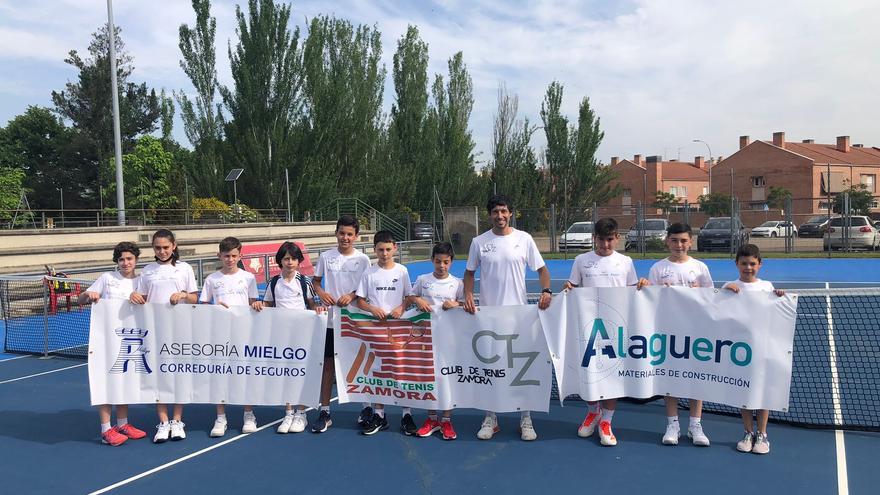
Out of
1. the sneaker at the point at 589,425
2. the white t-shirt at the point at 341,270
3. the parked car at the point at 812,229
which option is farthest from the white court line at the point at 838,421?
the parked car at the point at 812,229

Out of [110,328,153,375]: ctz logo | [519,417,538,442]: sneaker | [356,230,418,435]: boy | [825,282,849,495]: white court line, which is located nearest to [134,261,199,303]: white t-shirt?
[110,328,153,375]: ctz logo

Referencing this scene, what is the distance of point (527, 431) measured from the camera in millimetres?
5668

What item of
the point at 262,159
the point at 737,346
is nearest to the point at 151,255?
the point at 262,159

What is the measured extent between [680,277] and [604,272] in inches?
26.1

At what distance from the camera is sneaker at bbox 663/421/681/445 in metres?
5.43

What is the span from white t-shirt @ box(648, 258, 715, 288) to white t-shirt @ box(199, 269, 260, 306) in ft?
12.5

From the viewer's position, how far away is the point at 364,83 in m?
39.9

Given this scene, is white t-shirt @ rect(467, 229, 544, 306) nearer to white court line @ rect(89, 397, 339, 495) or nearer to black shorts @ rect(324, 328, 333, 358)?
black shorts @ rect(324, 328, 333, 358)

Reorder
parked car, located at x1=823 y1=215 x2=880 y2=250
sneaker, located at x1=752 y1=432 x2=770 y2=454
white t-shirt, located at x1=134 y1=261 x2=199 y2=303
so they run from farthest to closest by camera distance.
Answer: parked car, located at x1=823 y1=215 x2=880 y2=250 < white t-shirt, located at x1=134 y1=261 x2=199 y2=303 < sneaker, located at x1=752 y1=432 x2=770 y2=454

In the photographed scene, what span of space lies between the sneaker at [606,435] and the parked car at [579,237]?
23996mm

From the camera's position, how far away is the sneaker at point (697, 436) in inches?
211

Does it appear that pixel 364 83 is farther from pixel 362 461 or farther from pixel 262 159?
pixel 362 461

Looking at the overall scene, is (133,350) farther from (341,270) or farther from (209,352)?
(341,270)

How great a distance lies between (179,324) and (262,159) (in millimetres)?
28071
